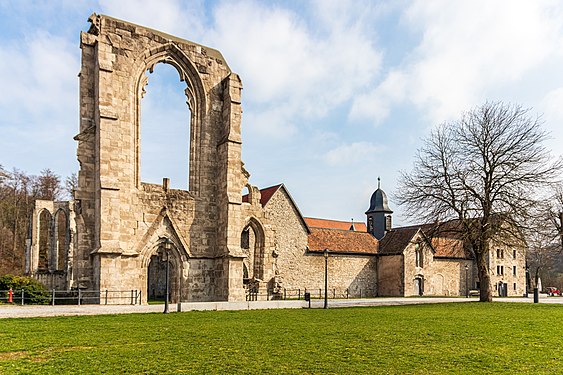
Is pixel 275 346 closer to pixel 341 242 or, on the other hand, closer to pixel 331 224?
pixel 341 242

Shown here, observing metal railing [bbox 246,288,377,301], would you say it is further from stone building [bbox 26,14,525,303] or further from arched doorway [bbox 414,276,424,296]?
arched doorway [bbox 414,276,424,296]

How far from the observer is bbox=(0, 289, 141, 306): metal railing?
70.8 ft

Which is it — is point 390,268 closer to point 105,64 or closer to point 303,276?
point 303,276

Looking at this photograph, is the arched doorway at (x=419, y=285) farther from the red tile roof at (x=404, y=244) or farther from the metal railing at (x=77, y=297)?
the metal railing at (x=77, y=297)

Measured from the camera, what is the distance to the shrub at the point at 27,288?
2189 centimetres

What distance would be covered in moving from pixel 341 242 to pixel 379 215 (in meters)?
10.6

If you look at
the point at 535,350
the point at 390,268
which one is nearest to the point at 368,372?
the point at 535,350

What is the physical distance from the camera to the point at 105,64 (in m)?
23.7

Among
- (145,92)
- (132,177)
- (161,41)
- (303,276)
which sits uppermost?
(161,41)

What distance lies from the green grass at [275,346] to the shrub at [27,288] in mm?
6933

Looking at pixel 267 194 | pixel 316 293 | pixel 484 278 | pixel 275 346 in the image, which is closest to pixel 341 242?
pixel 316 293

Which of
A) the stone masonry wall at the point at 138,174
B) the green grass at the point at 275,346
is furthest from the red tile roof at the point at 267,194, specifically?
the green grass at the point at 275,346

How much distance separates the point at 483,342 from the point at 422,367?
393 cm

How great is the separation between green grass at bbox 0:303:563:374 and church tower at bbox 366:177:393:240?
3543cm
